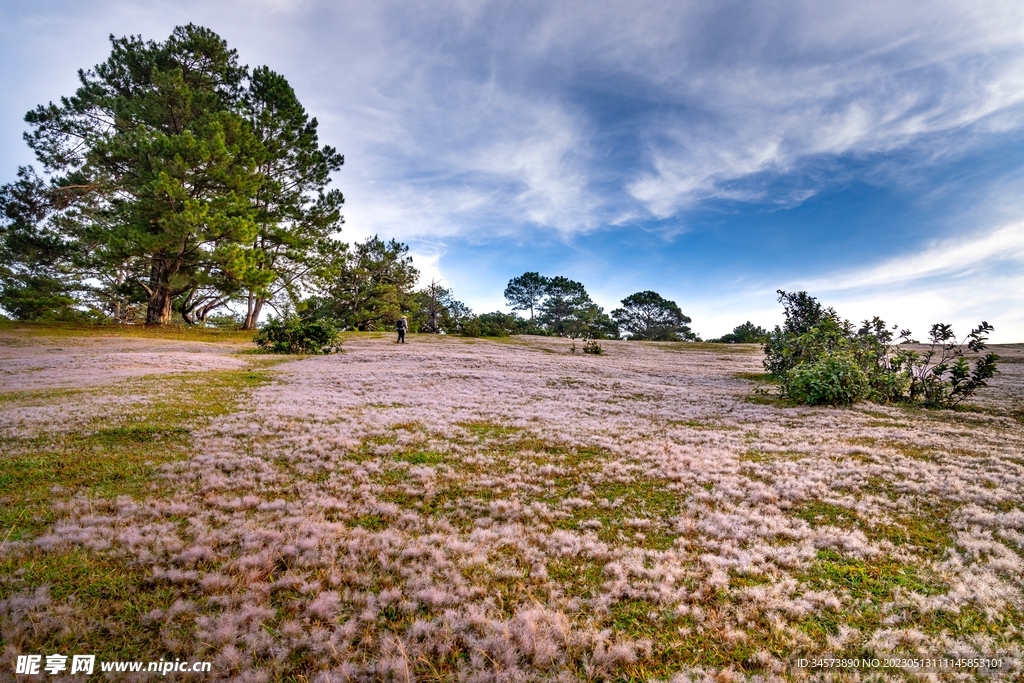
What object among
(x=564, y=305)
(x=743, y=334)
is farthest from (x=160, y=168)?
(x=743, y=334)

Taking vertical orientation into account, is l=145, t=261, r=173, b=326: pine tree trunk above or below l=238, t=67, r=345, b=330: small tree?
below

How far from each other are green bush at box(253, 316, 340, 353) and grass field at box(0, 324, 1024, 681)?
67.0 feet

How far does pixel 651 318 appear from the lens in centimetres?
9900

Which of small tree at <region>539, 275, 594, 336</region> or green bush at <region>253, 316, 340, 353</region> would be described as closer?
green bush at <region>253, 316, 340, 353</region>

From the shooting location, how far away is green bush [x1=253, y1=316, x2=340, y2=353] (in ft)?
103

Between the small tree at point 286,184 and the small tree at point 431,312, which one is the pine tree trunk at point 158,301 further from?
the small tree at point 431,312

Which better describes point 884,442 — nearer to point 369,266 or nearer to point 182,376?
point 182,376

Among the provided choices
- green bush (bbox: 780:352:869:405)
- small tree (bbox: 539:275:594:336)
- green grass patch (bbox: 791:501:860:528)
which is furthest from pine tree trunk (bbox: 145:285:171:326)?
small tree (bbox: 539:275:594:336)

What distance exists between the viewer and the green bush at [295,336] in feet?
103

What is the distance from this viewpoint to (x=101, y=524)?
5.07m

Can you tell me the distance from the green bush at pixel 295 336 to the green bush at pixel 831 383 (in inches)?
1169

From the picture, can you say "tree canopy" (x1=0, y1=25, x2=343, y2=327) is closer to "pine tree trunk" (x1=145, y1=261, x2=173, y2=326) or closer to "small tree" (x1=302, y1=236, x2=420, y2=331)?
"pine tree trunk" (x1=145, y1=261, x2=173, y2=326)

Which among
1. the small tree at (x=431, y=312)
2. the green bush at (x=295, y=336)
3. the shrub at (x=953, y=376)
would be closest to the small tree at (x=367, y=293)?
the small tree at (x=431, y=312)

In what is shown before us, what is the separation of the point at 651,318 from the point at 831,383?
86259 mm
